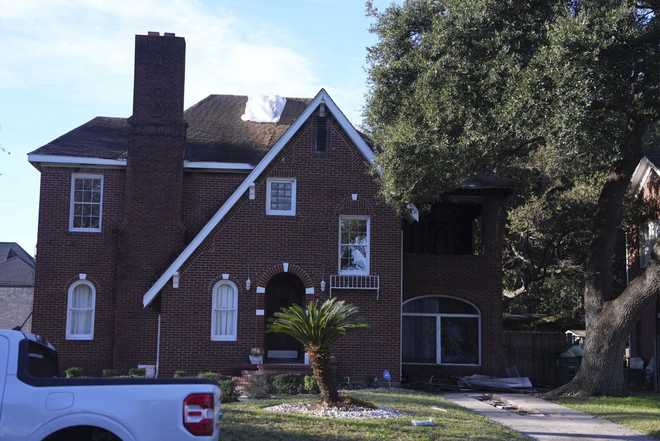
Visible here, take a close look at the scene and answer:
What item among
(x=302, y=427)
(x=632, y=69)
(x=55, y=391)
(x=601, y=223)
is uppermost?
(x=632, y=69)

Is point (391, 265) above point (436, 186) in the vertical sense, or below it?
below

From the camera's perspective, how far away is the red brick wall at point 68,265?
2361 centimetres

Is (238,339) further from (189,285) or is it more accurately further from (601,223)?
(601,223)

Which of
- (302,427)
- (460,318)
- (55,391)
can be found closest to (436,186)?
(460,318)

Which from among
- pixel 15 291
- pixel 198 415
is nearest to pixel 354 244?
pixel 198 415

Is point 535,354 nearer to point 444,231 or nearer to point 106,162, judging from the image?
point 444,231

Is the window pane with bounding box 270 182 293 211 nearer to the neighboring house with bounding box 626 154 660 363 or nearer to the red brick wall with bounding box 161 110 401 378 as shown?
the red brick wall with bounding box 161 110 401 378

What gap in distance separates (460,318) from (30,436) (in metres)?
18.8

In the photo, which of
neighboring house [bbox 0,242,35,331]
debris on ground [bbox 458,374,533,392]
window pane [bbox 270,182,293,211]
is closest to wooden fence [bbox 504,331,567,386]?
debris on ground [bbox 458,374,533,392]

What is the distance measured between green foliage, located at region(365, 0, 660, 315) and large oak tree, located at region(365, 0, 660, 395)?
0.03m

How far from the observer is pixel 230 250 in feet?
73.2

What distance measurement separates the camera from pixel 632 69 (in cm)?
1698

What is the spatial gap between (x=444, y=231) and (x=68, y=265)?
1189 cm

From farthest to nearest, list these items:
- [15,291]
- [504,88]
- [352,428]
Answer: [15,291], [504,88], [352,428]
